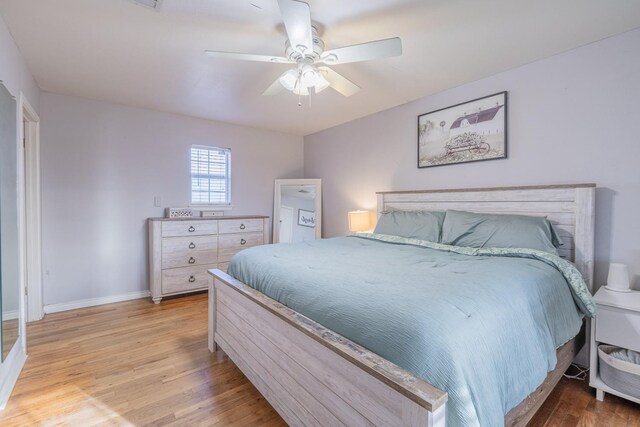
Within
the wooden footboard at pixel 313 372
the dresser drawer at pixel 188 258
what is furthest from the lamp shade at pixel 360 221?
the wooden footboard at pixel 313 372

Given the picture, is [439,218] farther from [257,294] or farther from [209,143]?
[209,143]

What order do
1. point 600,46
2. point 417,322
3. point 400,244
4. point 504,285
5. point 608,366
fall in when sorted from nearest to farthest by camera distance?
1. point 417,322
2. point 504,285
3. point 608,366
4. point 600,46
5. point 400,244

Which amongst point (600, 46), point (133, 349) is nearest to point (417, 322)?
point (133, 349)

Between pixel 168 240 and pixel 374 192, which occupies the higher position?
pixel 374 192

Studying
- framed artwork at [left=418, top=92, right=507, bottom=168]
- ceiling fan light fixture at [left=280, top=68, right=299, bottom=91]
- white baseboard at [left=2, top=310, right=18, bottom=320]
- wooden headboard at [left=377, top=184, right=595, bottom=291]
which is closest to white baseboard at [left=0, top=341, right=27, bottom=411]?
white baseboard at [left=2, top=310, right=18, bottom=320]

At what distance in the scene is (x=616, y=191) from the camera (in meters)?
2.02

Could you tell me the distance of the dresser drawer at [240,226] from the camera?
12.5 feet

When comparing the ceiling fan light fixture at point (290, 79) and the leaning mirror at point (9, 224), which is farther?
the ceiling fan light fixture at point (290, 79)

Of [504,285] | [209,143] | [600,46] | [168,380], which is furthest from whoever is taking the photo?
[209,143]

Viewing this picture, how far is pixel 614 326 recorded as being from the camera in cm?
174

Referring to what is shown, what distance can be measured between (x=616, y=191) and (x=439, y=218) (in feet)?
3.90

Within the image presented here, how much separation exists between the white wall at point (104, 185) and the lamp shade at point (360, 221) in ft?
7.12

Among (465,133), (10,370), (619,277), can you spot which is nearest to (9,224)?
(10,370)

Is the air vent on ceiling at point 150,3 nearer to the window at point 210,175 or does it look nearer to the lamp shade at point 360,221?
the window at point 210,175
